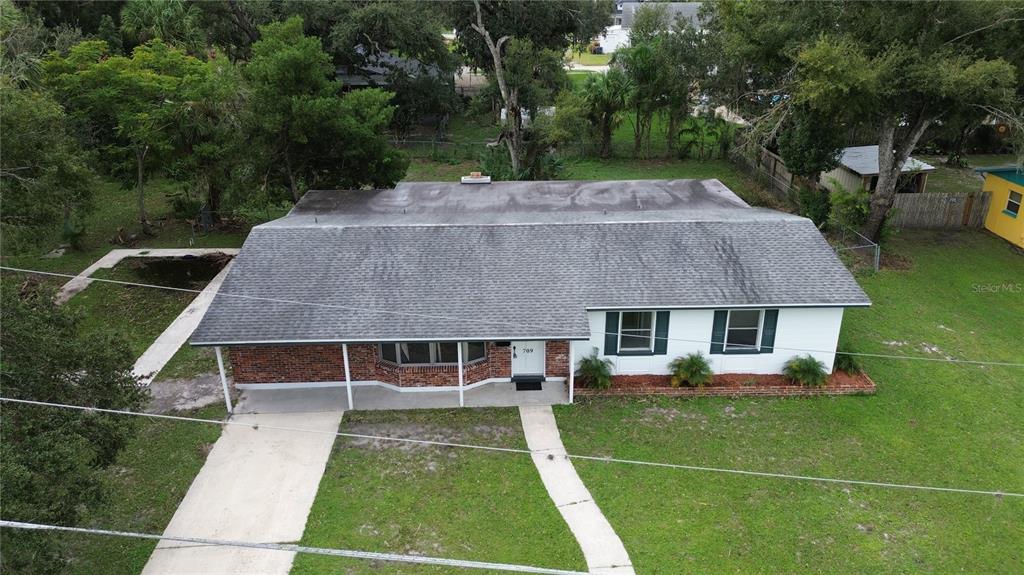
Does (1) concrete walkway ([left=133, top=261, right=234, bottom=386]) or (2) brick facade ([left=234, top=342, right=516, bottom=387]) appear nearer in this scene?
(2) brick facade ([left=234, top=342, right=516, bottom=387])

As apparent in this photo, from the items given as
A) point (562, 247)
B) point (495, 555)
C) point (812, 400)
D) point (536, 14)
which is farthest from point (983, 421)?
point (536, 14)

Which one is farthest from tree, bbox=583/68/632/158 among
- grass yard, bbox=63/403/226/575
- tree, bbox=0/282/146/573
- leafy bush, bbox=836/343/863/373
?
tree, bbox=0/282/146/573

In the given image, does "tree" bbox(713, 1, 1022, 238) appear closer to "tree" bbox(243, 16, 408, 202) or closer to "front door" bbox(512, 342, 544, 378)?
"front door" bbox(512, 342, 544, 378)

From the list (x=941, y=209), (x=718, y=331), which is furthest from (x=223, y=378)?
(x=941, y=209)

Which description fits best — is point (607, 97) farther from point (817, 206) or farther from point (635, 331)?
point (635, 331)

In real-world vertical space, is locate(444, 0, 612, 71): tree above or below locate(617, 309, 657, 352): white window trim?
above

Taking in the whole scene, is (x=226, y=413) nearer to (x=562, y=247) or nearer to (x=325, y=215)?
(x=325, y=215)
